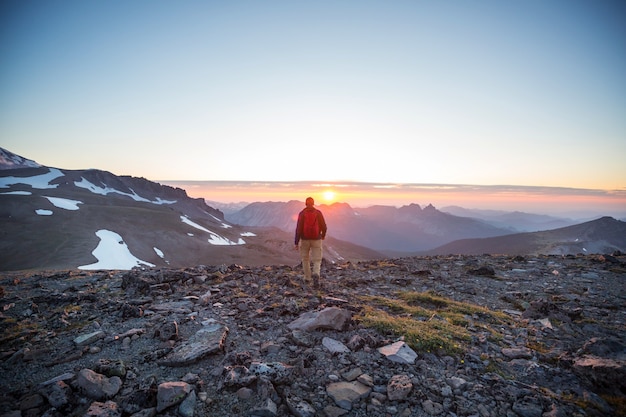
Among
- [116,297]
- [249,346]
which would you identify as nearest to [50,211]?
[116,297]

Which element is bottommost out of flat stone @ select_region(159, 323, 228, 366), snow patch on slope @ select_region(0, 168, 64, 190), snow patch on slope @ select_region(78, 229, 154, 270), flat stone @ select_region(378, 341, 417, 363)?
snow patch on slope @ select_region(78, 229, 154, 270)

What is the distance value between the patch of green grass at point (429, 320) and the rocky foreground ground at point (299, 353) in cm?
5

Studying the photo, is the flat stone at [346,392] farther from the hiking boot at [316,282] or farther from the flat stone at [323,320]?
the hiking boot at [316,282]

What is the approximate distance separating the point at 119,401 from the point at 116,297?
7.68m

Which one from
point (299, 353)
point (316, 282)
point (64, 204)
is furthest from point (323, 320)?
point (64, 204)

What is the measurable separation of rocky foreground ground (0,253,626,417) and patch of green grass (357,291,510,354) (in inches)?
1.9

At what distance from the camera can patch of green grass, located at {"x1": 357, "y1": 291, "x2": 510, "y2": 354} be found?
7.59 meters

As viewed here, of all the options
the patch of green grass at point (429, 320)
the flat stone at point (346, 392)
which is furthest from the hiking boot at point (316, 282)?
the flat stone at point (346, 392)

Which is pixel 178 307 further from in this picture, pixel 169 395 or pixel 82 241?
pixel 82 241

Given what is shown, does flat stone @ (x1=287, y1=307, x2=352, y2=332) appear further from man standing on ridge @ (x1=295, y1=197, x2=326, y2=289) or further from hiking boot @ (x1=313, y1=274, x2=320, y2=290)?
man standing on ridge @ (x1=295, y1=197, x2=326, y2=289)

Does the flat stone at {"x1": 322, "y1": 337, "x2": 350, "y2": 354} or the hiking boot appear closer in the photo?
the flat stone at {"x1": 322, "y1": 337, "x2": 350, "y2": 354}

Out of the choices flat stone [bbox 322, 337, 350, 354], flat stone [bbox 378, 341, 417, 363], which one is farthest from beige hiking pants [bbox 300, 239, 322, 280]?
flat stone [bbox 378, 341, 417, 363]

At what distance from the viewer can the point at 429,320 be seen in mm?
9367

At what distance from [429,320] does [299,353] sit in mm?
4572
